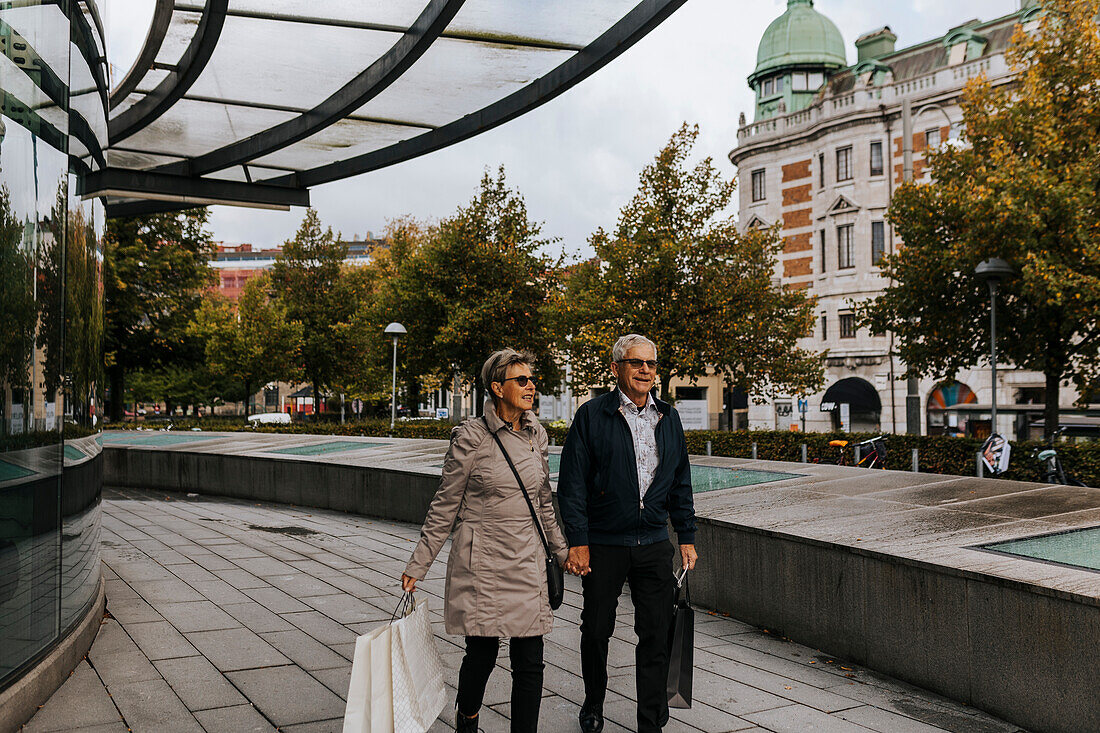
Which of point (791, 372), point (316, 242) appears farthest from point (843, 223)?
point (316, 242)

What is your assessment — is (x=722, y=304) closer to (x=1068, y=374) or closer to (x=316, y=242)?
(x=1068, y=374)

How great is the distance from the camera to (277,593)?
24.4ft

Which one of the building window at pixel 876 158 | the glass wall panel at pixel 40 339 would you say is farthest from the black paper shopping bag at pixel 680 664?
the building window at pixel 876 158

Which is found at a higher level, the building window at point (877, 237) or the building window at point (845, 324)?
the building window at point (877, 237)

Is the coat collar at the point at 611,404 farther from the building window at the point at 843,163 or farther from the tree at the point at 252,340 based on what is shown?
the building window at the point at 843,163

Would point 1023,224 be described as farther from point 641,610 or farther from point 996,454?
point 641,610

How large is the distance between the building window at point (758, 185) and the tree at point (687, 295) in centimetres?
2263

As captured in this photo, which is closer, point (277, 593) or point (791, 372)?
point (277, 593)

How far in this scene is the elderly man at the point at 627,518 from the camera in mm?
4250

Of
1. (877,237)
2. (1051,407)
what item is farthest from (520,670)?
(877,237)

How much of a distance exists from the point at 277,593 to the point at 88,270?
3.01m

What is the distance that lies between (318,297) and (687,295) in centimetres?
2547

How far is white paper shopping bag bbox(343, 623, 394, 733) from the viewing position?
354cm

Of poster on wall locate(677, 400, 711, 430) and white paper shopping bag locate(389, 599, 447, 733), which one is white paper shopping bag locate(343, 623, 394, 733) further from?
poster on wall locate(677, 400, 711, 430)
